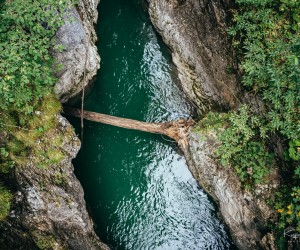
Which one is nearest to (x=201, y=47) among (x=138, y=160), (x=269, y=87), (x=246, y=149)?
(x=269, y=87)

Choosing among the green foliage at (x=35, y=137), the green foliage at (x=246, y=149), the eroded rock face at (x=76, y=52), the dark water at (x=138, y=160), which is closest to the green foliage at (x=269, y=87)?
the green foliage at (x=246, y=149)

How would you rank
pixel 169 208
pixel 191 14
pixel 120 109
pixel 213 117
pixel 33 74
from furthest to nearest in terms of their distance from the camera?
1. pixel 120 109
2. pixel 169 208
3. pixel 191 14
4. pixel 213 117
5. pixel 33 74

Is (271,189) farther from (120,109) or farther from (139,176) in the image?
(120,109)

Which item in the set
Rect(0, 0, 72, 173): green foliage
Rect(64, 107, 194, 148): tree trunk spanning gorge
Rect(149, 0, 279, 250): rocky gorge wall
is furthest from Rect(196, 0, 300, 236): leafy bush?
Rect(0, 0, 72, 173): green foliage

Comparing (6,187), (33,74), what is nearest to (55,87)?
(33,74)

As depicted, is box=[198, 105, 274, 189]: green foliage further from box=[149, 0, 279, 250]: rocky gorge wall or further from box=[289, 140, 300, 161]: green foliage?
box=[289, 140, 300, 161]: green foliage

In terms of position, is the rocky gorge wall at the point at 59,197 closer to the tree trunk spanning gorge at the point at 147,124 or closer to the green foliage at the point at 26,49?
the green foliage at the point at 26,49
